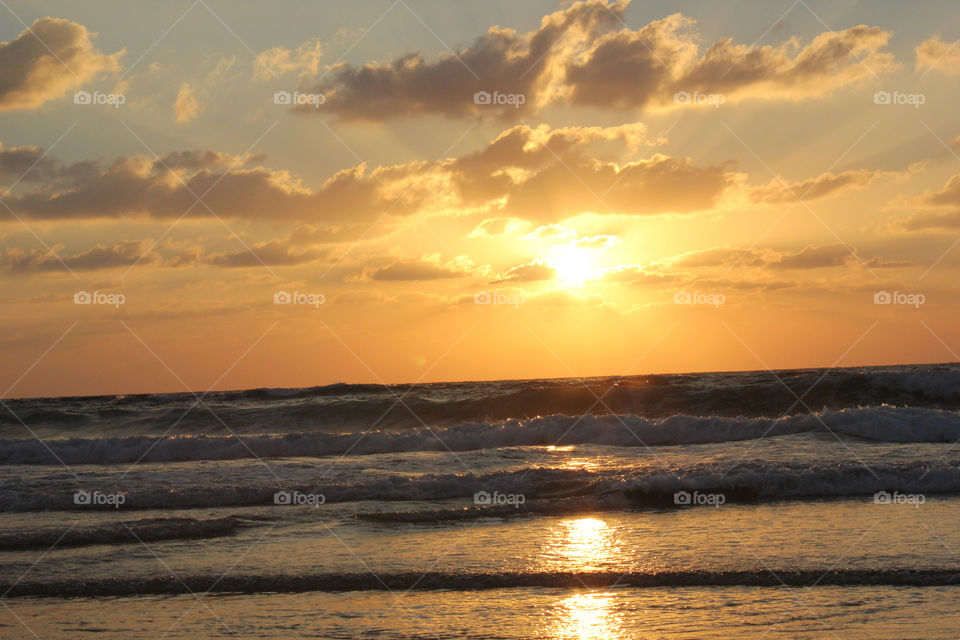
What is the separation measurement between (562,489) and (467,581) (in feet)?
21.9

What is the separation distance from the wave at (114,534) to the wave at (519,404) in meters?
21.4

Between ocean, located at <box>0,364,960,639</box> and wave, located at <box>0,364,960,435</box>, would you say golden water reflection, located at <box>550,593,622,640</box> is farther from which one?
wave, located at <box>0,364,960,435</box>

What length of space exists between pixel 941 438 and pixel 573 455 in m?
10.6

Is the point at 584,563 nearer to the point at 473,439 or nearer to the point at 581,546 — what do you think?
the point at 581,546

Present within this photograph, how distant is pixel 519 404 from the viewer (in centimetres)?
3791

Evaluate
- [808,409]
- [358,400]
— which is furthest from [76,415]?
[808,409]

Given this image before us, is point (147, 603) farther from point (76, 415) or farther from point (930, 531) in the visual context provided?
point (76, 415)

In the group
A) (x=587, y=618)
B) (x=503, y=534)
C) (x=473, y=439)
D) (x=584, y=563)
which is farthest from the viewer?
(x=473, y=439)

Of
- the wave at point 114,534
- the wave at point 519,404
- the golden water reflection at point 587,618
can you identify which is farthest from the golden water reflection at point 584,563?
the wave at point 519,404

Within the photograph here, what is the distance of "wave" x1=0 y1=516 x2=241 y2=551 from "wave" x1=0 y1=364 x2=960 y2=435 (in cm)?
2139

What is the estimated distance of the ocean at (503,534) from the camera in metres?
7.91

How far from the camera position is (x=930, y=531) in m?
10.8

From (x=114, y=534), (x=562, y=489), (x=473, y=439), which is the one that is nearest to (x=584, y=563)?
(x=562, y=489)

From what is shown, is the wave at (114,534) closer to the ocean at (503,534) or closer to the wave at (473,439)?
the ocean at (503,534)
